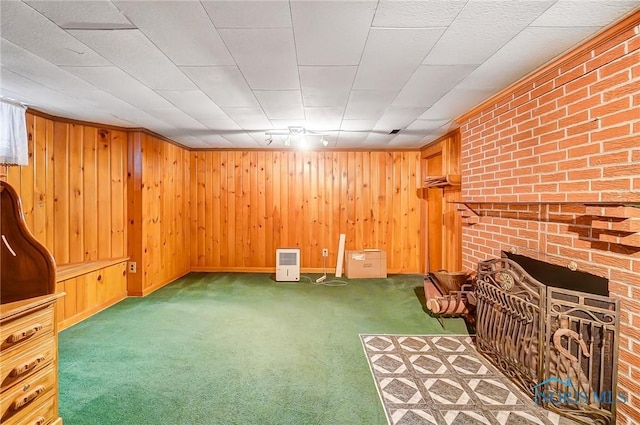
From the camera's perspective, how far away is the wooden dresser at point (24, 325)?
132 cm

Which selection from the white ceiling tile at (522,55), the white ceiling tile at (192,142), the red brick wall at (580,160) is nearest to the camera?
the red brick wall at (580,160)

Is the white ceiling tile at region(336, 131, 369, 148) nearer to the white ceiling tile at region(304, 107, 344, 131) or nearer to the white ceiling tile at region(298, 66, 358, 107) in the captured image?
the white ceiling tile at region(304, 107, 344, 131)

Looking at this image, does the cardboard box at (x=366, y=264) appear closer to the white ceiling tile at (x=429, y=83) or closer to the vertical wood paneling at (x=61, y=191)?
the white ceiling tile at (x=429, y=83)

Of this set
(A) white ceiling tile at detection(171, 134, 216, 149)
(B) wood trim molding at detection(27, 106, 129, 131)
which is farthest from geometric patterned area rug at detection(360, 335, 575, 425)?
(B) wood trim molding at detection(27, 106, 129, 131)

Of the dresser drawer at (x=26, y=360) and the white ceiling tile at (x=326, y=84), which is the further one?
the white ceiling tile at (x=326, y=84)

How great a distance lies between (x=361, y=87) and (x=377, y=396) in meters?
2.23

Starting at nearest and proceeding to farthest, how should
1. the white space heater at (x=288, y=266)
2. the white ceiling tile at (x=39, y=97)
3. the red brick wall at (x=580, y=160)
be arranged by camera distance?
the red brick wall at (x=580, y=160) < the white ceiling tile at (x=39, y=97) < the white space heater at (x=288, y=266)

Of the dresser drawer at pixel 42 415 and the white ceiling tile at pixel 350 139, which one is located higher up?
the white ceiling tile at pixel 350 139

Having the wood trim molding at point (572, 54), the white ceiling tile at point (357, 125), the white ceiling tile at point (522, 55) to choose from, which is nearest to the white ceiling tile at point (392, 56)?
the white ceiling tile at point (522, 55)

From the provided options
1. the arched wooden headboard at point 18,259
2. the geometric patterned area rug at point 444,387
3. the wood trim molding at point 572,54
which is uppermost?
the wood trim molding at point 572,54

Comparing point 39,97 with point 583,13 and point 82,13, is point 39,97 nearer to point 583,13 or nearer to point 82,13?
point 82,13

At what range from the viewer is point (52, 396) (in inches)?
60.6

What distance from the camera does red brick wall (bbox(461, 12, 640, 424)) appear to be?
1.52 meters

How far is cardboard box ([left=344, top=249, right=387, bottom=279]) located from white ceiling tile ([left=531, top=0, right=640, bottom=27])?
372 cm
